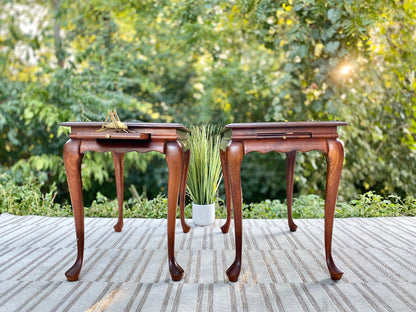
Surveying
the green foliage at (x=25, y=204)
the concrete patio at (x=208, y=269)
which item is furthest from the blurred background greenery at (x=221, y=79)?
the concrete patio at (x=208, y=269)

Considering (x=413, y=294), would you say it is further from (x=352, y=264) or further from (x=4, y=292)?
(x=4, y=292)

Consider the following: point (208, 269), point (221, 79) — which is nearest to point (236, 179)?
point (208, 269)

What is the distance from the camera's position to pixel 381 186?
15.3 feet

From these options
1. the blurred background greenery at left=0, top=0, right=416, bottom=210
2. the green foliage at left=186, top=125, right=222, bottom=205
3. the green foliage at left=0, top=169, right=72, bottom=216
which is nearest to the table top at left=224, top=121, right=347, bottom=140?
the green foliage at left=186, top=125, right=222, bottom=205

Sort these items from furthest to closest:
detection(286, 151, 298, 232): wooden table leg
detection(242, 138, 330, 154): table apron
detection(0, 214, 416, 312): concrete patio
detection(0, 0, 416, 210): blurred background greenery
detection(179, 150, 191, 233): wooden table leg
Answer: detection(0, 0, 416, 210): blurred background greenery, detection(286, 151, 298, 232): wooden table leg, detection(179, 150, 191, 233): wooden table leg, detection(242, 138, 330, 154): table apron, detection(0, 214, 416, 312): concrete patio

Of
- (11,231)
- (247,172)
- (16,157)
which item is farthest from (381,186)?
(16,157)

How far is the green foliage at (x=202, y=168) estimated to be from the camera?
2.86m

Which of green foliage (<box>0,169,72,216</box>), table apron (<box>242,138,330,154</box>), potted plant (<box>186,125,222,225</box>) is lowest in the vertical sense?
green foliage (<box>0,169,72,216</box>)

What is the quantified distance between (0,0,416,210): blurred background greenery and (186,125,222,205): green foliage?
1.20 m

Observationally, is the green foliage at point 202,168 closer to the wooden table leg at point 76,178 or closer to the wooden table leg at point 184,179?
the wooden table leg at point 184,179

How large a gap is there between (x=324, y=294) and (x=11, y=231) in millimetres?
2197

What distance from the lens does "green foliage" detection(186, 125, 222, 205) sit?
9.37 feet

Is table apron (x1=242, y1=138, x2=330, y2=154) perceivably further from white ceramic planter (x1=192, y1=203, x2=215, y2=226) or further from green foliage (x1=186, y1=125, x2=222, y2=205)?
white ceramic planter (x1=192, y1=203, x2=215, y2=226)

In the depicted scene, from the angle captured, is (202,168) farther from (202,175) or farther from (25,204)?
(25,204)
